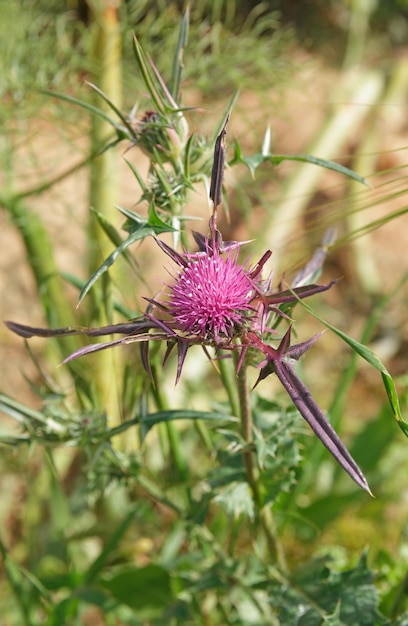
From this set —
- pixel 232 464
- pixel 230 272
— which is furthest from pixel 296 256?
pixel 230 272

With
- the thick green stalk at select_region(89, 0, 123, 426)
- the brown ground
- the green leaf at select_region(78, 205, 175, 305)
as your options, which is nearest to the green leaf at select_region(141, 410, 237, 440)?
the green leaf at select_region(78, 205, 175, 305)

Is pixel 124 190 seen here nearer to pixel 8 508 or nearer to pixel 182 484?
pixel 8 508

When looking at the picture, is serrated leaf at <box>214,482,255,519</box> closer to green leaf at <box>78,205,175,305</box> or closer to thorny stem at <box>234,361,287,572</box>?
thorny stem at <box>234,361,287,572</box>

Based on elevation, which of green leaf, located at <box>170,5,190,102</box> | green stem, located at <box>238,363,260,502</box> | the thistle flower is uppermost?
green leaf, located at <box>170,5,190,102</box>

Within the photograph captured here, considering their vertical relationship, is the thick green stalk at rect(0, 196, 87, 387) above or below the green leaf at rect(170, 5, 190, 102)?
below

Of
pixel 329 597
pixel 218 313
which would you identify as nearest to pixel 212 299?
pixel 218 313

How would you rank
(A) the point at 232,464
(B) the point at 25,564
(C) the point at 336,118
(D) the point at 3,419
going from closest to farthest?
(A) the point at 232,464
(B) the point at 25,564
(D) the point at 3,419
(C) the point at 336,118

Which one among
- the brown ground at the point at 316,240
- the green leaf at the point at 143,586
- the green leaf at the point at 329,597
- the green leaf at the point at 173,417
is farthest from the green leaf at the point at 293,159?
the brown ground at the point at 316,240
